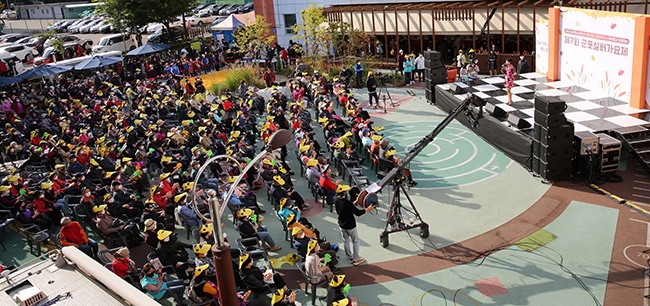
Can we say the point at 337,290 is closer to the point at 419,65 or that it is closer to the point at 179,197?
the point at 179,197

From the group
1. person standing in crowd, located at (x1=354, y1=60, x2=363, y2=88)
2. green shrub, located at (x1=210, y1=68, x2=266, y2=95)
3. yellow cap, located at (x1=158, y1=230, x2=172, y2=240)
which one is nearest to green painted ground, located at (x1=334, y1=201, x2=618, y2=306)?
yellow cap, located at (x1=158, y1=230, x2=172, y2=240)

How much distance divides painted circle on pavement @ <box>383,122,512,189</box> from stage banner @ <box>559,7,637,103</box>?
538 centimetres

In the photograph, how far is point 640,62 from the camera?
1900cm

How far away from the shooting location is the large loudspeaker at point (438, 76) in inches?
1000

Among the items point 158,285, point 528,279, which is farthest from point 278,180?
point 528,279

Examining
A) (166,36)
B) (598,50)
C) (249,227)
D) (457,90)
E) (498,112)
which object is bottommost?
(249,227)

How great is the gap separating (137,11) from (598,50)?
1237 inches

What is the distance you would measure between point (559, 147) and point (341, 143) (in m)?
6.27

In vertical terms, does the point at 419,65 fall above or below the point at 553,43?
below

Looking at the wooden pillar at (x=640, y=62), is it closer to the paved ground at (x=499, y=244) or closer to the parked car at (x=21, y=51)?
the paved ground at (x=499, y=244)

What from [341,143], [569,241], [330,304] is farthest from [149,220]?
[569,241]

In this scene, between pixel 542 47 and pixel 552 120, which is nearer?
pixel 552 120

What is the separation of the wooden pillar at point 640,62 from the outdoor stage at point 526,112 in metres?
0.40

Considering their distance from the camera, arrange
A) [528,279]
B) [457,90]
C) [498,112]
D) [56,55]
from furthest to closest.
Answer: [56,55] → [457,90] → [498,112] → [528,279]
